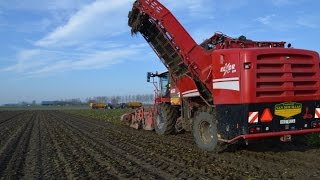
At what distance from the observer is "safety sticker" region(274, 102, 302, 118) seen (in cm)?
992

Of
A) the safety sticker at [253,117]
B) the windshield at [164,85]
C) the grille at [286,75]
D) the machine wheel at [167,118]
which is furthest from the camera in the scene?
the windshield at [164,85]

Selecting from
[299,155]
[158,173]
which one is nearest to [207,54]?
[299,155]

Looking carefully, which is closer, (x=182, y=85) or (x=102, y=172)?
(x=102, y=172)

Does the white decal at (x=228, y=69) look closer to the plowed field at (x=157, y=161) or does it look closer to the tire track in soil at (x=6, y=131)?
the plowed field at (x=157, y=161)

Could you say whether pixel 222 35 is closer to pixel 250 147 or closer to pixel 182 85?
pixel 182 85

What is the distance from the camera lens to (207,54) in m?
12.0

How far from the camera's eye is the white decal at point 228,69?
10020 millimetres

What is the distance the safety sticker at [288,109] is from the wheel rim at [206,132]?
1973mm

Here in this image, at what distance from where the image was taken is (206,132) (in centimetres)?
1155

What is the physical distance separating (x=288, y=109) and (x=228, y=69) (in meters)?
1.63

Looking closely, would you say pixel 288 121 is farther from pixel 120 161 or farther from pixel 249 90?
pixel 120 161

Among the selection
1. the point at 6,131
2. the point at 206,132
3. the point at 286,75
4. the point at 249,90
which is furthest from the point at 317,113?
the point at 6,131

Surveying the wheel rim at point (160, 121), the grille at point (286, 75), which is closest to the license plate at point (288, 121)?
the grille at point (286, 75)

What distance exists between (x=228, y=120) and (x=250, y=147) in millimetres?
2289
